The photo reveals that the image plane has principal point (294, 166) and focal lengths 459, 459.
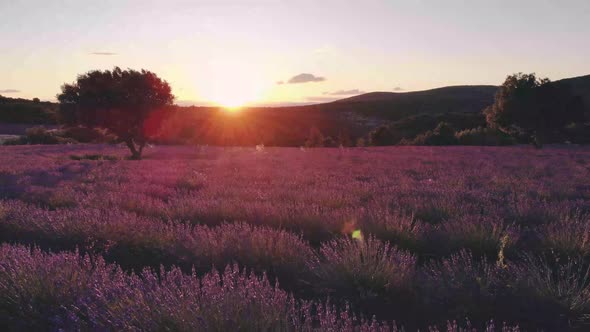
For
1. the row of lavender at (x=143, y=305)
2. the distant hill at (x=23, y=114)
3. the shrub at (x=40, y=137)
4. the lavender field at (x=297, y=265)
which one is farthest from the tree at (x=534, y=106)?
the distant hill at (x=23, y=114)

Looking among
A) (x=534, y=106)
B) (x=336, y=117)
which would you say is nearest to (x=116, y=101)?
(x=534, y=106)

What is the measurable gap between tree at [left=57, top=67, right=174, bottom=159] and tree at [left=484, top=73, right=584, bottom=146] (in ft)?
76.8

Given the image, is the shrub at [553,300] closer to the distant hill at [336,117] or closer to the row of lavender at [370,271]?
the row of lavender at [370,271]

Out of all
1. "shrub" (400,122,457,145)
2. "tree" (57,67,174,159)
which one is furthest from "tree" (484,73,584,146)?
"tree" (57,67,174,159)

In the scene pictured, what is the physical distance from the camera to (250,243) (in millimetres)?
5055

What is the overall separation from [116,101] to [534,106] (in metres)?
27.0

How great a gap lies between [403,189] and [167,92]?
19710 millimetres

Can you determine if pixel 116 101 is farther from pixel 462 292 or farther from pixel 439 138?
pixel 439 138

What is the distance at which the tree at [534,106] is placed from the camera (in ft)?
104

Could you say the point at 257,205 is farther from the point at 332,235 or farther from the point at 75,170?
the point at 75,170

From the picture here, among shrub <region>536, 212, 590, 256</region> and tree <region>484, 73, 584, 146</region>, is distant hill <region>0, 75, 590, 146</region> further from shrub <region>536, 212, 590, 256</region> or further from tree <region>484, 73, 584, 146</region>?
shrub <region>536, 212, 590, 256</region>

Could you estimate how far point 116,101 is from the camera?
24172 millimetres

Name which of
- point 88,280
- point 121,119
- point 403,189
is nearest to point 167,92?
point 121,119

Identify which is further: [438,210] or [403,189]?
[403,189]
